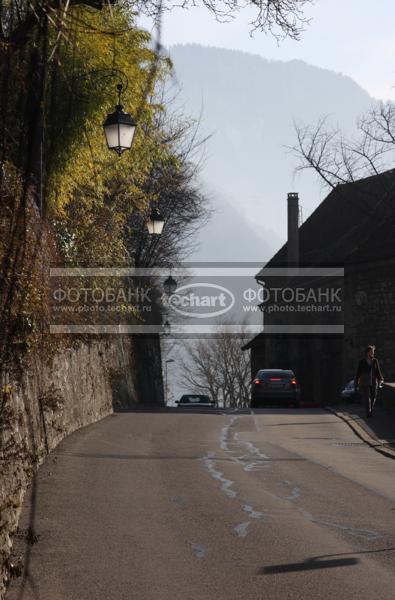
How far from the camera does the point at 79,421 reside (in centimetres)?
1991

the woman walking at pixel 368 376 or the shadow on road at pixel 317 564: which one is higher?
the woman walking at pixel 368 376

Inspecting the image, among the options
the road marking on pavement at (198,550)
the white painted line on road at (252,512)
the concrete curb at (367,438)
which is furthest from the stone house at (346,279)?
the road marking on pavement at (198,550)

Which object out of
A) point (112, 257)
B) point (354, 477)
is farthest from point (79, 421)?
point (354, 477)

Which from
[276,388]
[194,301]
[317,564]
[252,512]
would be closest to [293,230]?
[194,301]

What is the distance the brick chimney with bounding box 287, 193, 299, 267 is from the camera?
56181 mm

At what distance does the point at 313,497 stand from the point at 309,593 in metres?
4.68

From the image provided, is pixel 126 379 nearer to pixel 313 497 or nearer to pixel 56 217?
pixel 56 217

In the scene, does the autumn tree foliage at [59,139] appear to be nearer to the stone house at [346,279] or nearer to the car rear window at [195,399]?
the stone house at [346,279]

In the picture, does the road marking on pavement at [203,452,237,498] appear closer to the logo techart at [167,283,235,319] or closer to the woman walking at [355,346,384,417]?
the woman walking at [355,346,384,417]

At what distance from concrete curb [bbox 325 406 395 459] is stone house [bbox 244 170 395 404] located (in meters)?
14.9

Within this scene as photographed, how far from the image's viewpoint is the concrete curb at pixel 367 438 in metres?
17.3

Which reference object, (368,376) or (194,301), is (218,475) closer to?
(368,376)

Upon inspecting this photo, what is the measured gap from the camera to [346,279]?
4284 centimetres

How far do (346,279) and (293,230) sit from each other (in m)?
14.7
